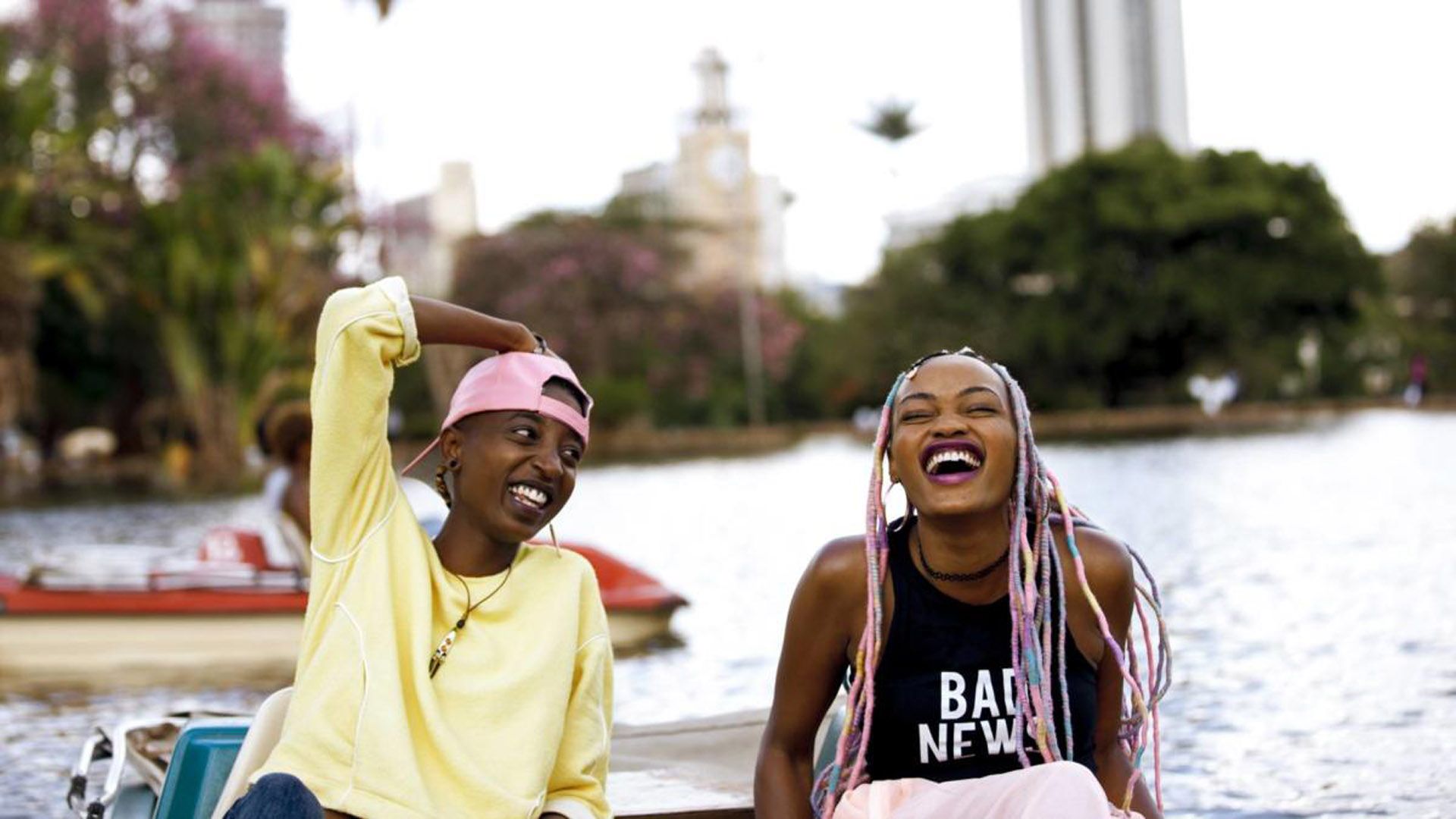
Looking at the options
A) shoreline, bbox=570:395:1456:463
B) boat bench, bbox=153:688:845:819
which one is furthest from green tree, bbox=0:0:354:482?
boat bench, bbox=153:688:845:819

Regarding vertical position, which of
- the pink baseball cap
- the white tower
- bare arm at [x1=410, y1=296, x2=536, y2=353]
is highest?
the white tower

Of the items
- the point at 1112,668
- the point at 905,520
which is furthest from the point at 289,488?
the point at 1112,668

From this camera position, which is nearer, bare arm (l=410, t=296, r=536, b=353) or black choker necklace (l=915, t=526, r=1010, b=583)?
black choker necklace (l=915, t=526, r=1010, b=583)

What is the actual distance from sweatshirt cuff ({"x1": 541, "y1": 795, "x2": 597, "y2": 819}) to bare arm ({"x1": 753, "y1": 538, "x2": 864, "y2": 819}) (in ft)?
0.98

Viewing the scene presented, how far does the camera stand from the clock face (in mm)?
89750

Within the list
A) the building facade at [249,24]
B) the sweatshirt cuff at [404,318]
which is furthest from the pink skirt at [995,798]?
the building facade at [249,24]

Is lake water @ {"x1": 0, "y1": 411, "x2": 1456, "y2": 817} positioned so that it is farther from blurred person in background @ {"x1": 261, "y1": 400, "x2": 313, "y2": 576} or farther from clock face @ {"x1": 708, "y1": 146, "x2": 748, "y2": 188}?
clock face @ {"x1": 708, "y1": 146, "x2": 748, "y2": 188}

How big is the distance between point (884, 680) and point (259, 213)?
28.8 m

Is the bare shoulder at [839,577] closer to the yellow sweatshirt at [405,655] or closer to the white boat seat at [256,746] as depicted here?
the yellow sweatshirt at [405,655]

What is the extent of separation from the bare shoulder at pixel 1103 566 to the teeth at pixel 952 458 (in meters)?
0.26

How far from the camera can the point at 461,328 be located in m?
3.41

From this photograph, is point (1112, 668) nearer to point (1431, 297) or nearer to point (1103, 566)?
point (1103, 566)

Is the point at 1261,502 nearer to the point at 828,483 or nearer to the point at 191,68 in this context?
the point at 828,483

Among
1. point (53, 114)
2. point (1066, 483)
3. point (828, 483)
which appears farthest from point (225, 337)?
point (1066, 483)
